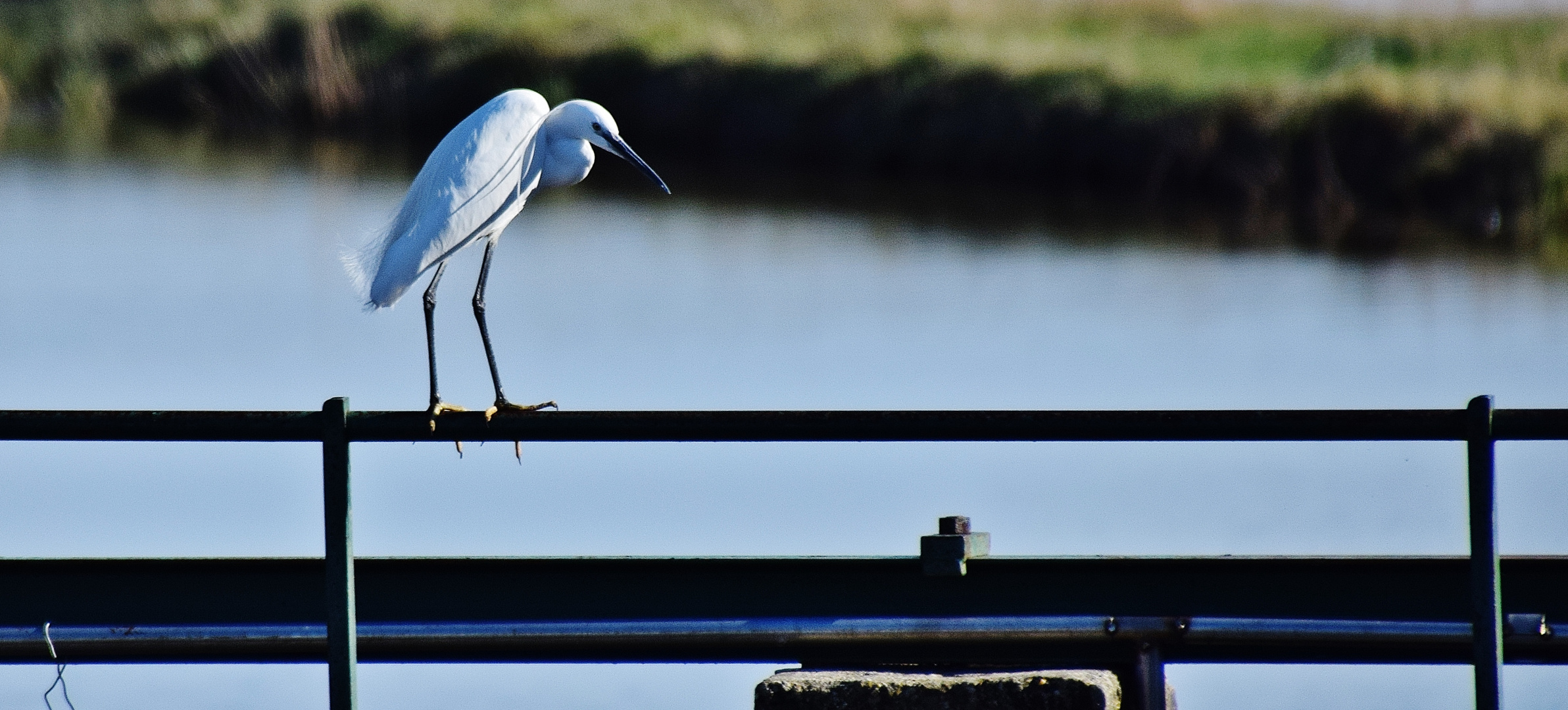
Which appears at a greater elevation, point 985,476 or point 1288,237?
point 1288,237

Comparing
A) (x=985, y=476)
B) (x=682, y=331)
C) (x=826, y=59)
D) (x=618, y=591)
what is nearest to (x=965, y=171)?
(x=826, y=59)

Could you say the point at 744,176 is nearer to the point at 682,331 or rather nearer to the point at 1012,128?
the point at 1012,128

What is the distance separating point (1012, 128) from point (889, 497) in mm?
7437

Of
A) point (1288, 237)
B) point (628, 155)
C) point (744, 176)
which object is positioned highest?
point (744, 176)

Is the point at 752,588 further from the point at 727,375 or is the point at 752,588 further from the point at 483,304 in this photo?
the point at 727,375

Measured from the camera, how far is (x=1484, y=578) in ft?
7.43

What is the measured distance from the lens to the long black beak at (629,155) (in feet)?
11.5

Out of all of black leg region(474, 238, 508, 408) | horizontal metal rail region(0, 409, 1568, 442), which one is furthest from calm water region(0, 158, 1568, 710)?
horizontal metal rail region(0, 409, 1568, 442)

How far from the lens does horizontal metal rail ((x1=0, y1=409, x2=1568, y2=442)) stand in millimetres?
2199

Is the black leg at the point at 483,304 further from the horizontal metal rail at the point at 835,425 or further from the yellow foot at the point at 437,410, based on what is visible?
the horizontal metal rail at the point at 835,425

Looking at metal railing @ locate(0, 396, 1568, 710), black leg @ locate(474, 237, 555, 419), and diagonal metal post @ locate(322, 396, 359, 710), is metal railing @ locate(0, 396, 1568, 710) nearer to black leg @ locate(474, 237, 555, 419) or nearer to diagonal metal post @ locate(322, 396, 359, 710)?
diagonal metal post @ locate(322, 396, 359, 710)

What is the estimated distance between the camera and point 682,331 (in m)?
10.9

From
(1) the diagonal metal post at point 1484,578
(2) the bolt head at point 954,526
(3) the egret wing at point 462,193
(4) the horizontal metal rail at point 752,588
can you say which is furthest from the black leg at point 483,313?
(1) the diagonal metal post at point 1484,578

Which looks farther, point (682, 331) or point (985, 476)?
point (682, 331)
